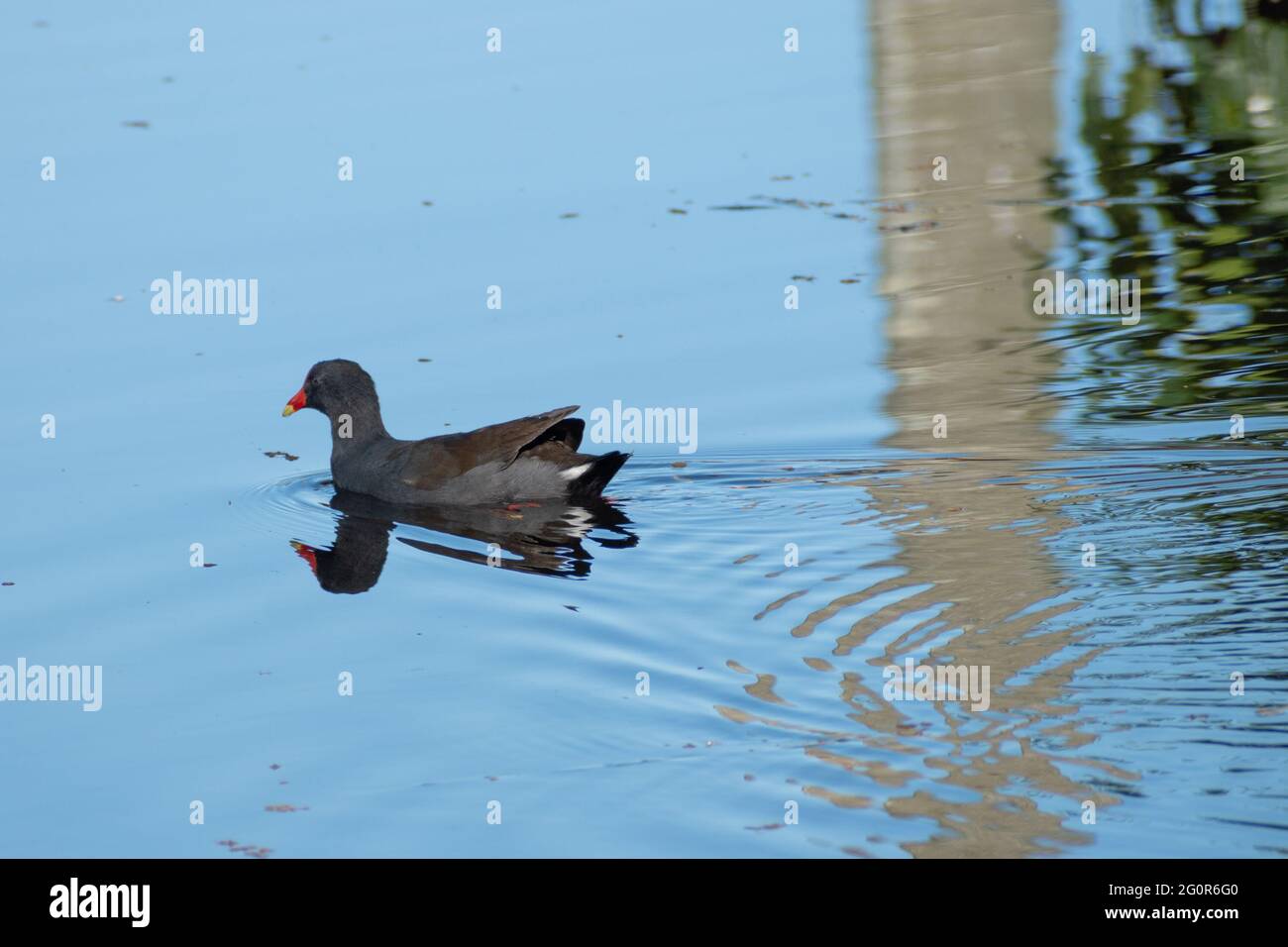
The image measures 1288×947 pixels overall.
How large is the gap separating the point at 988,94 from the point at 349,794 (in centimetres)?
1312

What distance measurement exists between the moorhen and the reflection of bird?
9 cm

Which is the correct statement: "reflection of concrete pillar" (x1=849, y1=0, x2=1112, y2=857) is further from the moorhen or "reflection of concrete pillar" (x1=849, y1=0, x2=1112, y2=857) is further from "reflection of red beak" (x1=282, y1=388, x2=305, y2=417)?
"reflection of red beak" (x1=282, y1=388, x2=305, y2=417)

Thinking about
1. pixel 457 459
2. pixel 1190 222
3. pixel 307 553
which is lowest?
pixel 307 553

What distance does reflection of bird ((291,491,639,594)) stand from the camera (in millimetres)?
10250

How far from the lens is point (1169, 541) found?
9.10 m

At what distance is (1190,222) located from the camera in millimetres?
14531

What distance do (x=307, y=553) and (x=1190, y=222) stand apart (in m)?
7.79

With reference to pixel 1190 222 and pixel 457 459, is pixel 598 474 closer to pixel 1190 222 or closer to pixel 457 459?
pixel 457 459

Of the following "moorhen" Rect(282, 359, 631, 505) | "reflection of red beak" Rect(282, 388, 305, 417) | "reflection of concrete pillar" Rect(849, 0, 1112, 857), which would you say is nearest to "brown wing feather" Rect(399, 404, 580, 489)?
"moorhen" Rect(282, 359, 631, 505)

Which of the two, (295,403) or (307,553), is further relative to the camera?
(295,403)

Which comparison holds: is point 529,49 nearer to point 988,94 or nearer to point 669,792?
point 988,94

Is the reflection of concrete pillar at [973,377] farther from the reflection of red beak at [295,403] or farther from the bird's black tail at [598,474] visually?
the reflection of red beak at [295,403]

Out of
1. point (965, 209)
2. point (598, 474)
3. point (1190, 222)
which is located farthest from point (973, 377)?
point (965, 209)

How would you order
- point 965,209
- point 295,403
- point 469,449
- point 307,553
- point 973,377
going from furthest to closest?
point 965,209
point 973,377
point 295,403
point 469,449
point 307,553
